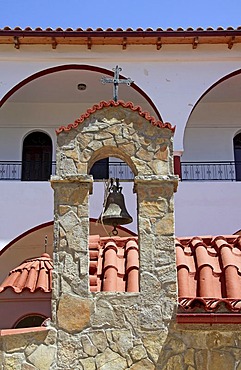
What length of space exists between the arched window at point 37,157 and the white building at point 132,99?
0.02 m

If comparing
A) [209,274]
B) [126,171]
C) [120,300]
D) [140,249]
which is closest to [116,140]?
[140,249]

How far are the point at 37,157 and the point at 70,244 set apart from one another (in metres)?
9.53

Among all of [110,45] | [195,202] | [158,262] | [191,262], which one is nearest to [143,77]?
[110,45]

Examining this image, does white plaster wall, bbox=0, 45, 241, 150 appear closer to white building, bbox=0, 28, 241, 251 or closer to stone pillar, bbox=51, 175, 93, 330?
white building, bbox=0, 28, 241, 251

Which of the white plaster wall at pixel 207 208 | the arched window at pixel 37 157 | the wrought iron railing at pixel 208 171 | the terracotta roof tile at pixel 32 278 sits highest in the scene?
the arched window at pixel 37 157

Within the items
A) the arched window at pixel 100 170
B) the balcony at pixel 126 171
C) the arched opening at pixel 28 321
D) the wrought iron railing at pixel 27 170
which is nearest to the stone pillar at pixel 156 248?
the arched opening at pixel 28 321

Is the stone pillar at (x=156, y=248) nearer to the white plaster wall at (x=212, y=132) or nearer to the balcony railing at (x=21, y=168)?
the balcony railing at (x=21, y=168)

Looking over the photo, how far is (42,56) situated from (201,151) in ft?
14.9

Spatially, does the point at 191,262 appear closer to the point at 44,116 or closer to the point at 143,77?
the point at 143,77

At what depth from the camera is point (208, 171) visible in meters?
13.5

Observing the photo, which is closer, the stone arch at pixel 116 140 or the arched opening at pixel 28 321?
the stone arch at pixel 116 140

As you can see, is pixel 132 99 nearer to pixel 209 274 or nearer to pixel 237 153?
pixel 237 153

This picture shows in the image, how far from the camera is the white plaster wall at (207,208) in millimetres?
11500

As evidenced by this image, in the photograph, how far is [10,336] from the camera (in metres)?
4.58
